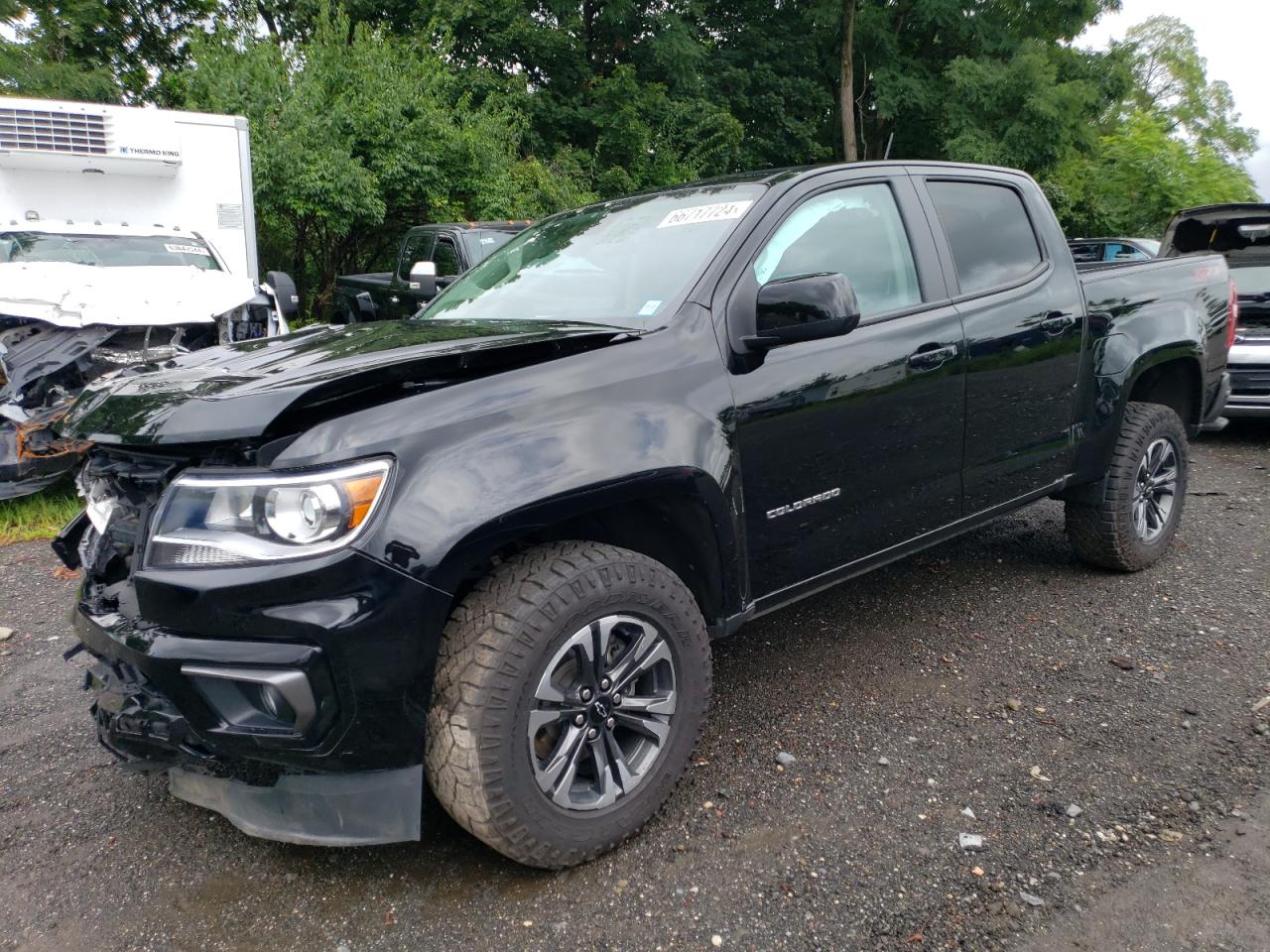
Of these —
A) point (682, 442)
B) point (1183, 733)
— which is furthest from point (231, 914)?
point (1183, 733)

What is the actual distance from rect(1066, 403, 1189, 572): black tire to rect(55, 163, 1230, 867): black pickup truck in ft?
3.18

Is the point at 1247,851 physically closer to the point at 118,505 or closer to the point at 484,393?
the point at 484,393

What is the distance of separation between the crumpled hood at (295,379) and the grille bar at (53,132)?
25.3 feet

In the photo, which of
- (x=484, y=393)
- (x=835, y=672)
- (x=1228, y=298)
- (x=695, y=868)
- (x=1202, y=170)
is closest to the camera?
(x=484, y=393)

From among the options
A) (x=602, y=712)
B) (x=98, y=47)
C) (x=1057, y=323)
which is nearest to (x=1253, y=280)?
(x=1057, y=323)

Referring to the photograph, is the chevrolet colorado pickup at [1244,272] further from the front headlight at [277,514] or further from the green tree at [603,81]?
the green tree at [603,81]

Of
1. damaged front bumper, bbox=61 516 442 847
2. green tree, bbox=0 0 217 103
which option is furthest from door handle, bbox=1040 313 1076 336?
green tree, bbox=0 0 217 103

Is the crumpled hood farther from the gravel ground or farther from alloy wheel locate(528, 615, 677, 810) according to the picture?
the gravel ground

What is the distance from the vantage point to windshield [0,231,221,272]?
7.59 m

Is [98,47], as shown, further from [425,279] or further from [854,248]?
[854,248]

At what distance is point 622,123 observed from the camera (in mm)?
18375

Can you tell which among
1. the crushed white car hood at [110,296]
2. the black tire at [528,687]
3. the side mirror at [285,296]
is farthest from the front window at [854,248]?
the side mirror at [285,296]

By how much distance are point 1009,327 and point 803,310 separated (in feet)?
4.41

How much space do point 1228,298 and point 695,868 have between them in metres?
4.04
